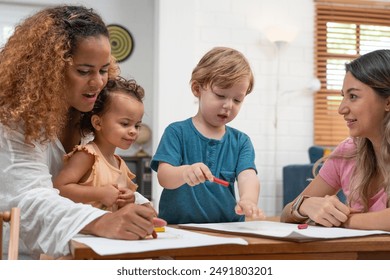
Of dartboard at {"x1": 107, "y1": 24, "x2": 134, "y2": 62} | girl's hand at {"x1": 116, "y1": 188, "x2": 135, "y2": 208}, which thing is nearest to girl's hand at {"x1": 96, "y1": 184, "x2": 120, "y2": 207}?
girl's hand at {"x1": 116, "y1": 188, "x2": 135, "y2": 208}

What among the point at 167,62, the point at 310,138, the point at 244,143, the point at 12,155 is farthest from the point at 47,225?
the point at 310,138

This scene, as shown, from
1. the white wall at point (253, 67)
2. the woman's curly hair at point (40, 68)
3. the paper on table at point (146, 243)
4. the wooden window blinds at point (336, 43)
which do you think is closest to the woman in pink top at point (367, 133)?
the paper on table at point (146, 243)

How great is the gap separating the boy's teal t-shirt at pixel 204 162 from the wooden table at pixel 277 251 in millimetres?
471

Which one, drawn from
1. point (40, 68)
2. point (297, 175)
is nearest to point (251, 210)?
point (40, 68)

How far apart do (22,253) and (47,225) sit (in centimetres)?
19

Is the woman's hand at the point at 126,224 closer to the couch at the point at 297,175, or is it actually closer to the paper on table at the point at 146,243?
the paper on table at the point at 146,243

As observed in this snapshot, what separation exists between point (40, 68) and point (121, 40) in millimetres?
4305

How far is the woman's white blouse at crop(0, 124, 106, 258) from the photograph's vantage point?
913 millimetres

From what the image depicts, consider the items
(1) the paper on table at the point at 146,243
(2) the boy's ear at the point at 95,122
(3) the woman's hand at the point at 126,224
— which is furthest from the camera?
(2) the boy's ear at the point at 95,122

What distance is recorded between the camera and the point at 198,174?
1.17m

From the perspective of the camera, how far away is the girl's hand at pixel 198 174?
1.16 meters

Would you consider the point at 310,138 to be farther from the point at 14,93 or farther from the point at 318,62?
the point at 14,93

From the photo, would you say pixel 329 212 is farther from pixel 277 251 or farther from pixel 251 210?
pixel 277 251

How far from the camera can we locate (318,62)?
5211mm
